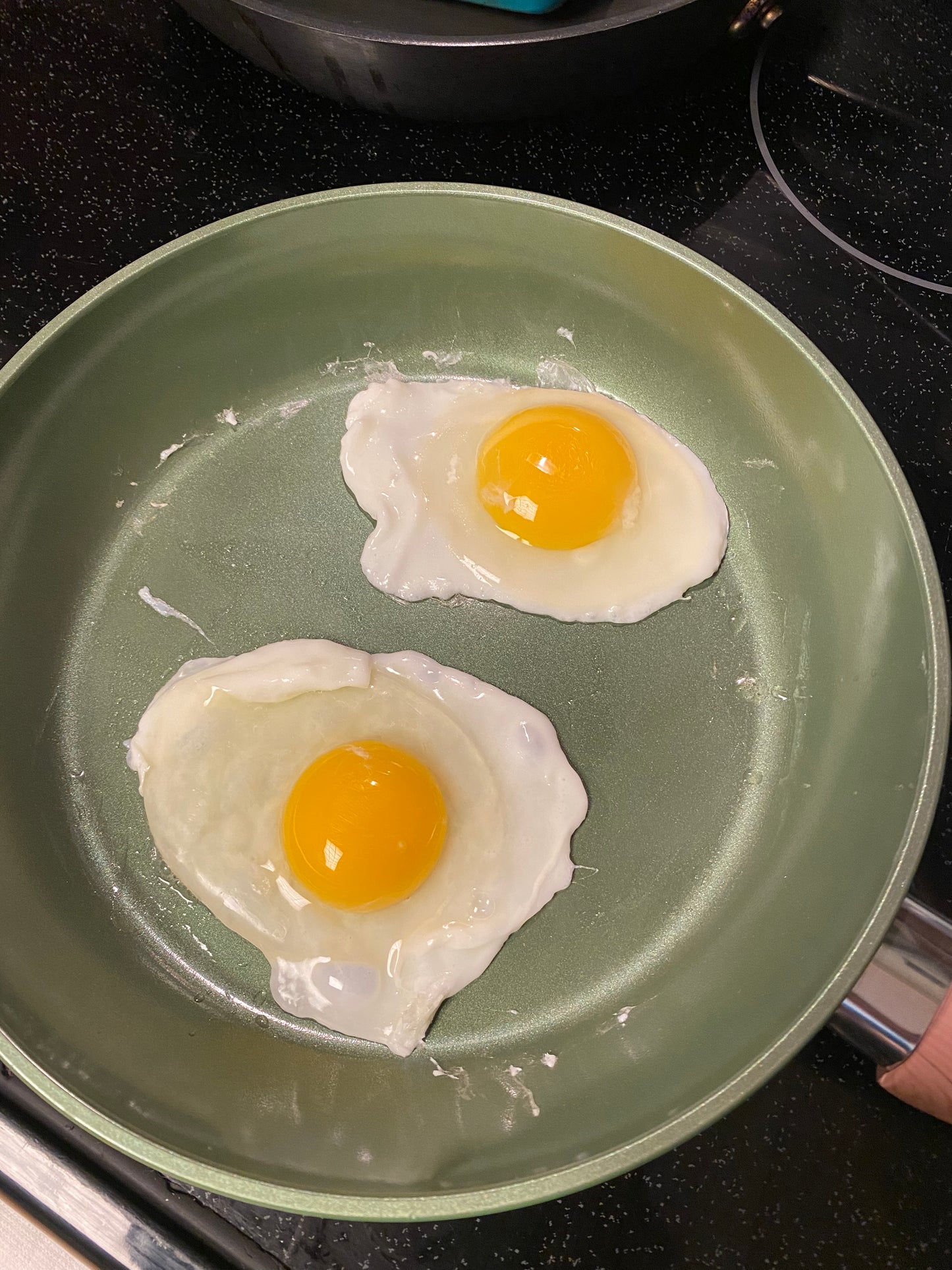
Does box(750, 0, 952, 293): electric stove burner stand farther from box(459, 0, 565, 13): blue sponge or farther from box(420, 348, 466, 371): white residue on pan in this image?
box(420, 348, 466, 371): white residue on pan

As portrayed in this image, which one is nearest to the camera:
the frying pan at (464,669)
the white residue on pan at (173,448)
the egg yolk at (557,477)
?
the frying pan at (464,669)

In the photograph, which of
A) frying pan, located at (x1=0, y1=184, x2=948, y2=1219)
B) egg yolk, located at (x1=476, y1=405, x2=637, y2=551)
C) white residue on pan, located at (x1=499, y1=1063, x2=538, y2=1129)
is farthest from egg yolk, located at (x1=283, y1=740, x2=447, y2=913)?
egg yolk, located at (x1=476, y1=405, x2=637, y2=551)

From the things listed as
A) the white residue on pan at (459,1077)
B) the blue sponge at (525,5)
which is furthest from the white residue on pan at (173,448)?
the white residue on pan at (459,1077)

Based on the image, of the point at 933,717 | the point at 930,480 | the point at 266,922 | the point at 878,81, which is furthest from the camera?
the point at 878,81

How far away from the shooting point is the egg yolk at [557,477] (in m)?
1.48

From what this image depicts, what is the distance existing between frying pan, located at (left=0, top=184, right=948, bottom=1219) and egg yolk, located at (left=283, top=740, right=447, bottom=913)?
20 cm

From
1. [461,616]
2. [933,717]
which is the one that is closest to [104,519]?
[461,616]

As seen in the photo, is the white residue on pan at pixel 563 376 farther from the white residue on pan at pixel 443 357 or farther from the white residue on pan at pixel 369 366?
the white residue on pan at pixel 369 366

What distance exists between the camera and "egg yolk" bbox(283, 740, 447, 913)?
1311 mm

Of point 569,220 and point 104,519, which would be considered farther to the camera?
point 104,519

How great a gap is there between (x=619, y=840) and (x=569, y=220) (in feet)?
3.49

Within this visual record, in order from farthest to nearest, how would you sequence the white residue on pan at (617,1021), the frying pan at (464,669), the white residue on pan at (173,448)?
1. the white residue on pan at (173,448)
2. the white residue on pan at (617,1021)
3. the frying pan at (464,669)

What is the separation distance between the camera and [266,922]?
53.4 inches

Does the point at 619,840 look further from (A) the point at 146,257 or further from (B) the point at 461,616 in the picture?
(A) the point at 146,257
